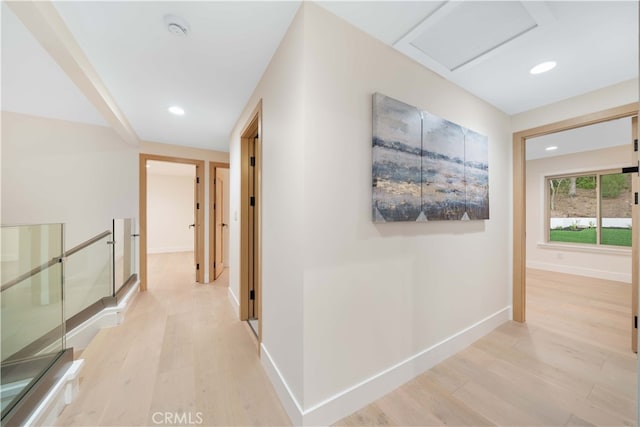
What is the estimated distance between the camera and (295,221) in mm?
1417

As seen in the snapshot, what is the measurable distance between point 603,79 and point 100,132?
5.58m

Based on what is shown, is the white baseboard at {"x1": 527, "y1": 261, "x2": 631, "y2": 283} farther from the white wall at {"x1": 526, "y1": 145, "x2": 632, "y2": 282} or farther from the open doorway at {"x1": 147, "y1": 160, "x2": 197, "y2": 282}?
the open doorway at {"x1": 147, "y1": 160, "x2": 197, "y2": 282}

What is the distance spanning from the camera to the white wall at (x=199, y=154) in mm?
3828

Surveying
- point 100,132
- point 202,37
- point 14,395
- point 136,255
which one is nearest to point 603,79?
point 202,37

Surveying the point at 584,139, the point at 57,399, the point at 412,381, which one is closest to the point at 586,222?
the point at 584,139

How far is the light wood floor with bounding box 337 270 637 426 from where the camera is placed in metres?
1.44

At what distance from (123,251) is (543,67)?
16.7 ft

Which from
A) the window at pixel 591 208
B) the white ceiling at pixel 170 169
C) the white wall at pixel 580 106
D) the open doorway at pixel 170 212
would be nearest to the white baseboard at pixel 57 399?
the white wall at pixel 580 106

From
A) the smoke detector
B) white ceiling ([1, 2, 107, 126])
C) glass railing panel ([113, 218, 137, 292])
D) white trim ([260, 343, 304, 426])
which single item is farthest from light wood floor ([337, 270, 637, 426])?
glass railing panel ([113, 218, 137, 292])

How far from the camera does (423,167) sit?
1.77 meters

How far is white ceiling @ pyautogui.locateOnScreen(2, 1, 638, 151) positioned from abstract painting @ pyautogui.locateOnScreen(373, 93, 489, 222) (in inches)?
17.6

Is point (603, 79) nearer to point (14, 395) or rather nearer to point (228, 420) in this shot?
point (228, 420)

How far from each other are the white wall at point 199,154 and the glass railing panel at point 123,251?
3.35 ft

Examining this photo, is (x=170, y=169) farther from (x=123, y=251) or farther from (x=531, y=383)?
(x=531, y=383)
